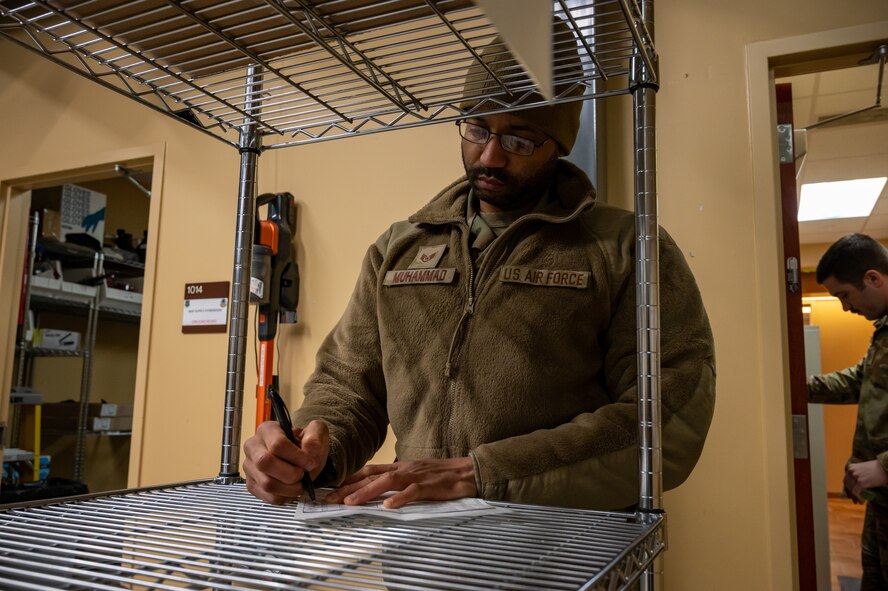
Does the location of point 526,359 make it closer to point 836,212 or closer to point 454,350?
point 454,350

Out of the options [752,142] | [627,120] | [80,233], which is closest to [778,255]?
[752,142]

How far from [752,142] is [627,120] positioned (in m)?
0.33

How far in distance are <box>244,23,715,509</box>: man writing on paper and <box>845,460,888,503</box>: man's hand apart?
165cm

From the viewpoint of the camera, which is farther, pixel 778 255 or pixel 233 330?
pixel 778 255

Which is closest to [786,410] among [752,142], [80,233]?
[752,142]

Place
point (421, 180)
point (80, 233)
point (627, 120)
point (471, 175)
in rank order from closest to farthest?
1. point (471, 175)
2. point (627, 120)
3. point (421, 180)
4. point (80, 233)

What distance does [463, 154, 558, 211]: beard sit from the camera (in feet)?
3.23

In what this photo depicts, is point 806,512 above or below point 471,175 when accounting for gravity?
below

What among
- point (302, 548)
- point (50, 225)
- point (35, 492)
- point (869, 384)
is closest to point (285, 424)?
point (302, 548)

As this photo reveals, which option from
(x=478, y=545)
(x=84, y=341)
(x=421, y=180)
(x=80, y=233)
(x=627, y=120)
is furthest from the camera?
(x=84, y=341)

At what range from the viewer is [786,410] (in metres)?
1.64

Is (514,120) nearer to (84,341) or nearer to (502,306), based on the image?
(502,306)

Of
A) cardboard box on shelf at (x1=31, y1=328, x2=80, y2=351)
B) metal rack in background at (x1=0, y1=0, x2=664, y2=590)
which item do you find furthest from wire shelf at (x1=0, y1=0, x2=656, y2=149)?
cardboard box on shelf at (x1=31, y1=328, x2=80, y2=351)

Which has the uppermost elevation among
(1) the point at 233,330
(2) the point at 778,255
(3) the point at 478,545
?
(2) the point at 778,255
